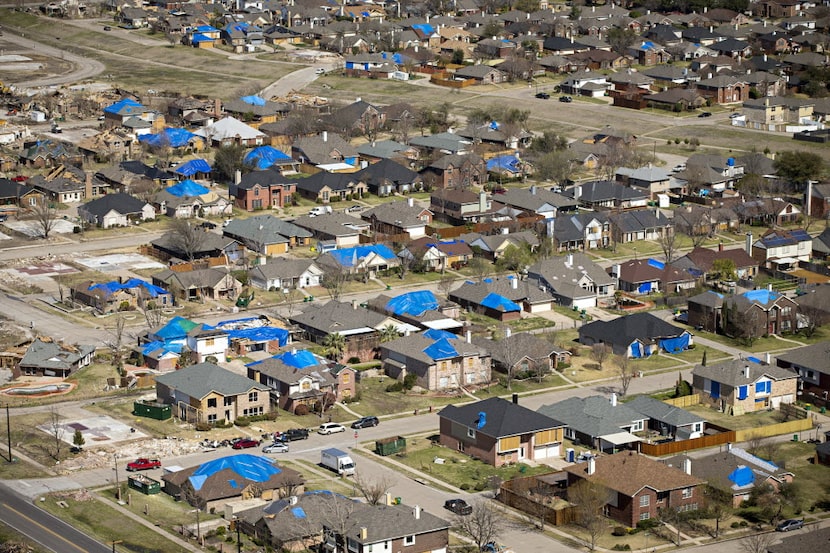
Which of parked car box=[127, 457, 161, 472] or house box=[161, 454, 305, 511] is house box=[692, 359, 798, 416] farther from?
parked car box=[127, 457, 161, 472]

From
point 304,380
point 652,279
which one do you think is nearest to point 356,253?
point 652,279

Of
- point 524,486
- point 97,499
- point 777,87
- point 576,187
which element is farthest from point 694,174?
point 97,499

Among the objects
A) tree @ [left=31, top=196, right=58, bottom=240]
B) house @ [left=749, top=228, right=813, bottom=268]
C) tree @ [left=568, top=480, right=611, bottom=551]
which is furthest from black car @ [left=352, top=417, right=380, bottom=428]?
tree @ [left=31, top=196, right=58, bottom=240]

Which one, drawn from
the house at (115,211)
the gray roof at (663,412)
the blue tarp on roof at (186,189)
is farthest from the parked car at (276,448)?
the blue tarp on roof at (186,189)

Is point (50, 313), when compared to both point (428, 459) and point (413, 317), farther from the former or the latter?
point (428, 459)

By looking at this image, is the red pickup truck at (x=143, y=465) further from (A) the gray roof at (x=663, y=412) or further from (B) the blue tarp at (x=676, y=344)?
(B) the blue tarp at (x=676, y=344)
